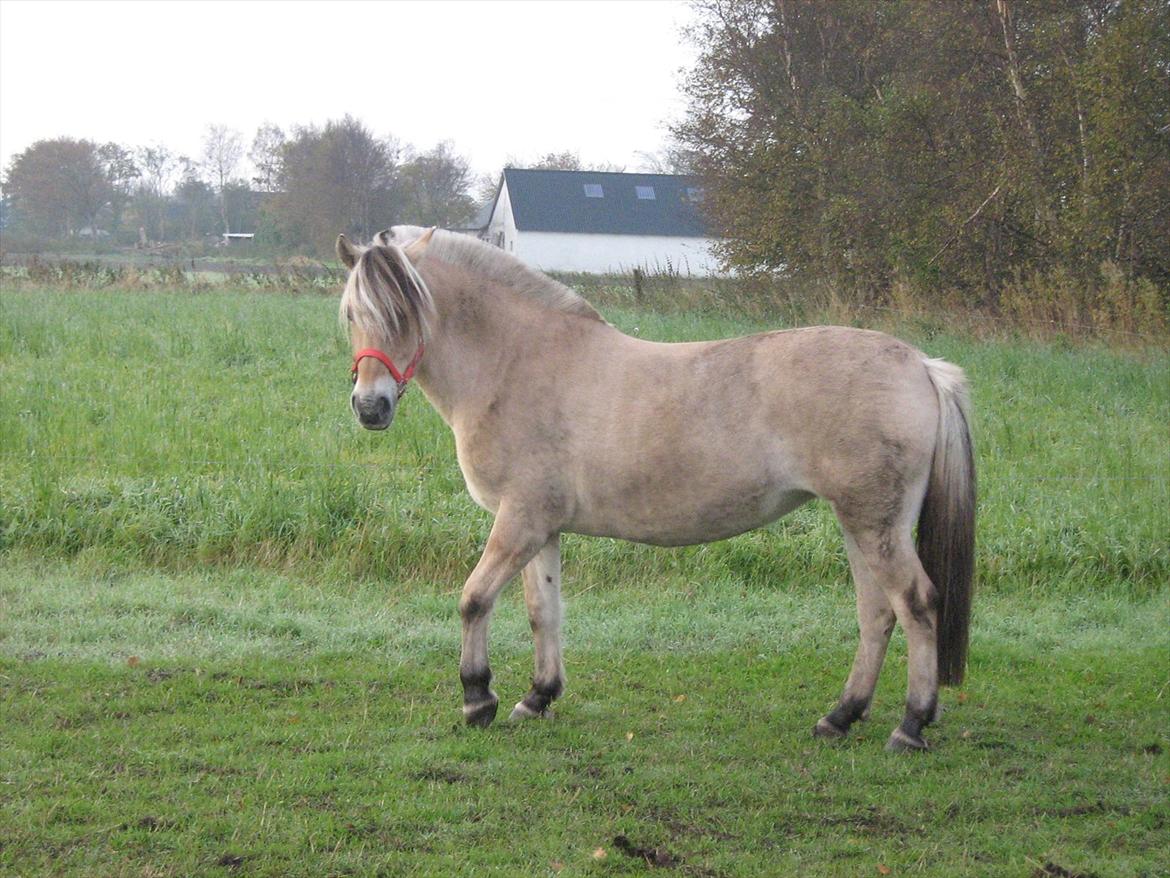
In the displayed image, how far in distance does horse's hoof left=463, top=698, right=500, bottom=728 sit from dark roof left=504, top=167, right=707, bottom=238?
36750 mm

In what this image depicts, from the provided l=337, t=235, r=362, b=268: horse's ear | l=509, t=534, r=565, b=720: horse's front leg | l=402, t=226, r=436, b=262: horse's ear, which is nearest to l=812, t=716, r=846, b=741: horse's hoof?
l=509, t=534, r=565, b=720: horse's front leg

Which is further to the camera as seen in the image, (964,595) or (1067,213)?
(1067,213)

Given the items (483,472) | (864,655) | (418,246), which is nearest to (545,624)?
(483,472)

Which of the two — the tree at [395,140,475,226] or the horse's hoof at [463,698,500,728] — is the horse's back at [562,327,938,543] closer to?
the horse's hoof at [463,698,500,728]

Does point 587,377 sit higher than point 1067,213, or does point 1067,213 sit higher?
point 1067,213

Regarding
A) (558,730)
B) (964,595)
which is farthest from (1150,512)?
(558,730)

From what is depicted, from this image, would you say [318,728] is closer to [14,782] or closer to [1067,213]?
[14,782]

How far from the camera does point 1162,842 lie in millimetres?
3570

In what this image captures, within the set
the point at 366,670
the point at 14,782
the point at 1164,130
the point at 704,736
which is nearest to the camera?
the point at 14,782

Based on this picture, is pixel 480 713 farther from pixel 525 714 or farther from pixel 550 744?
pixel 550 744

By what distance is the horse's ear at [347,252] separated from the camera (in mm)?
4617

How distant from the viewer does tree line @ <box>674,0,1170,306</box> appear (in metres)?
15.3

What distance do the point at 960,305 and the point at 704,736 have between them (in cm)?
1482

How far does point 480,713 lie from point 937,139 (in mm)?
17028
